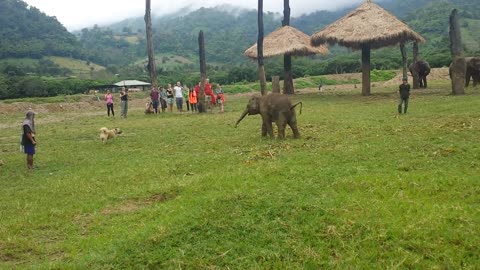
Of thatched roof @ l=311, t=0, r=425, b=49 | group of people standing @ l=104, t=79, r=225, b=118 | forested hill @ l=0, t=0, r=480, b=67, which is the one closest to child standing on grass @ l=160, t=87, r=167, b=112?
group of people standing @ l=104, t=79, r=225, b=118

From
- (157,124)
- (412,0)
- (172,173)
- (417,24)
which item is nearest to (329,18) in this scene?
(412,0)

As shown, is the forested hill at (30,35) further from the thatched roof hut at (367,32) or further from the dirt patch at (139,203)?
the dirt patch at (139,203)

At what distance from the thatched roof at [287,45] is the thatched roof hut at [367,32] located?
2.20 metres

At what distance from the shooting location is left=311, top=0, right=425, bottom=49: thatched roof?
26875mm

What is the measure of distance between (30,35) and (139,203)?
314ft

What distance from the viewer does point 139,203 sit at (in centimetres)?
864

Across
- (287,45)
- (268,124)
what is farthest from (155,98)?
(268,124)

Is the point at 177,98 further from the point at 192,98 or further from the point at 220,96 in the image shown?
the point at 220,96

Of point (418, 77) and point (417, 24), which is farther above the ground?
point (417, 24)

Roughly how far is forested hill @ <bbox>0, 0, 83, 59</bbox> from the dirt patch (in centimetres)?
7902

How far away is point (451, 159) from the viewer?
933 cm

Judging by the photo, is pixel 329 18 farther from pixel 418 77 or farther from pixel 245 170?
pixel 245 170

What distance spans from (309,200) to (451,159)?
11.2 ft

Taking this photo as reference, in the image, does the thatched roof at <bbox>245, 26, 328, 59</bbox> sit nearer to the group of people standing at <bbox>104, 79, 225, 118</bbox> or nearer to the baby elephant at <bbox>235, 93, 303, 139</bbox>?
the group of people standing at <bbox>104, 79, 225, 118</bbox>
